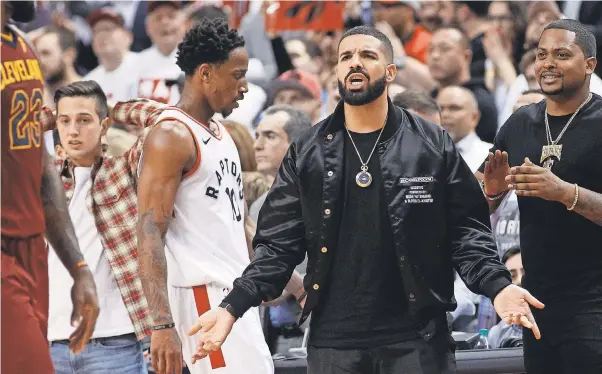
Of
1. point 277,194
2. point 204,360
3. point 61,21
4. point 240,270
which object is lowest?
point 204,360

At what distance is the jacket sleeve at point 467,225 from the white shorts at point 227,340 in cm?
121

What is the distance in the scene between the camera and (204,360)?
5688mm

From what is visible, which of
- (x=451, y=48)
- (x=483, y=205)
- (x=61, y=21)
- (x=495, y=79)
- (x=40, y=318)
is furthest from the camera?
(x=61, y=21)

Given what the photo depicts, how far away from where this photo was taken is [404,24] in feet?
38.8

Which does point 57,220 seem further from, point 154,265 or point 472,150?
point 472,150

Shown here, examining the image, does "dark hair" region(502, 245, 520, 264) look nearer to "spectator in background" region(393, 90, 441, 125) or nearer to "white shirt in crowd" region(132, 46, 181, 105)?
"spectator in background" region(393, 90, 441, 125)

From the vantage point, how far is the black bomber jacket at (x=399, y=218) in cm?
487

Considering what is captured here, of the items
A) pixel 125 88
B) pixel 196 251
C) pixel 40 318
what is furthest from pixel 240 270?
pixel 125 88

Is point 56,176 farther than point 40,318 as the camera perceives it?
Yes

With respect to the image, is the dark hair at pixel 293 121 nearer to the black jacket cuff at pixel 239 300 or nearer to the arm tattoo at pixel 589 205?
the arm tattoo at pixel 589 205

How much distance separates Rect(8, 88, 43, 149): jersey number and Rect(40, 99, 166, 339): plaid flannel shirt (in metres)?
1.46

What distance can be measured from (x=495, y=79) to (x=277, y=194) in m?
6.47

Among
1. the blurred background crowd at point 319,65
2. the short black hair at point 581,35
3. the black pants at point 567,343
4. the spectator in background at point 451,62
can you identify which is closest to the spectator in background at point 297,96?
the blurred background crowd at point 319,65

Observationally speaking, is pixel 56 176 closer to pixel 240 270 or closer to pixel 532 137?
pixel 240 270
